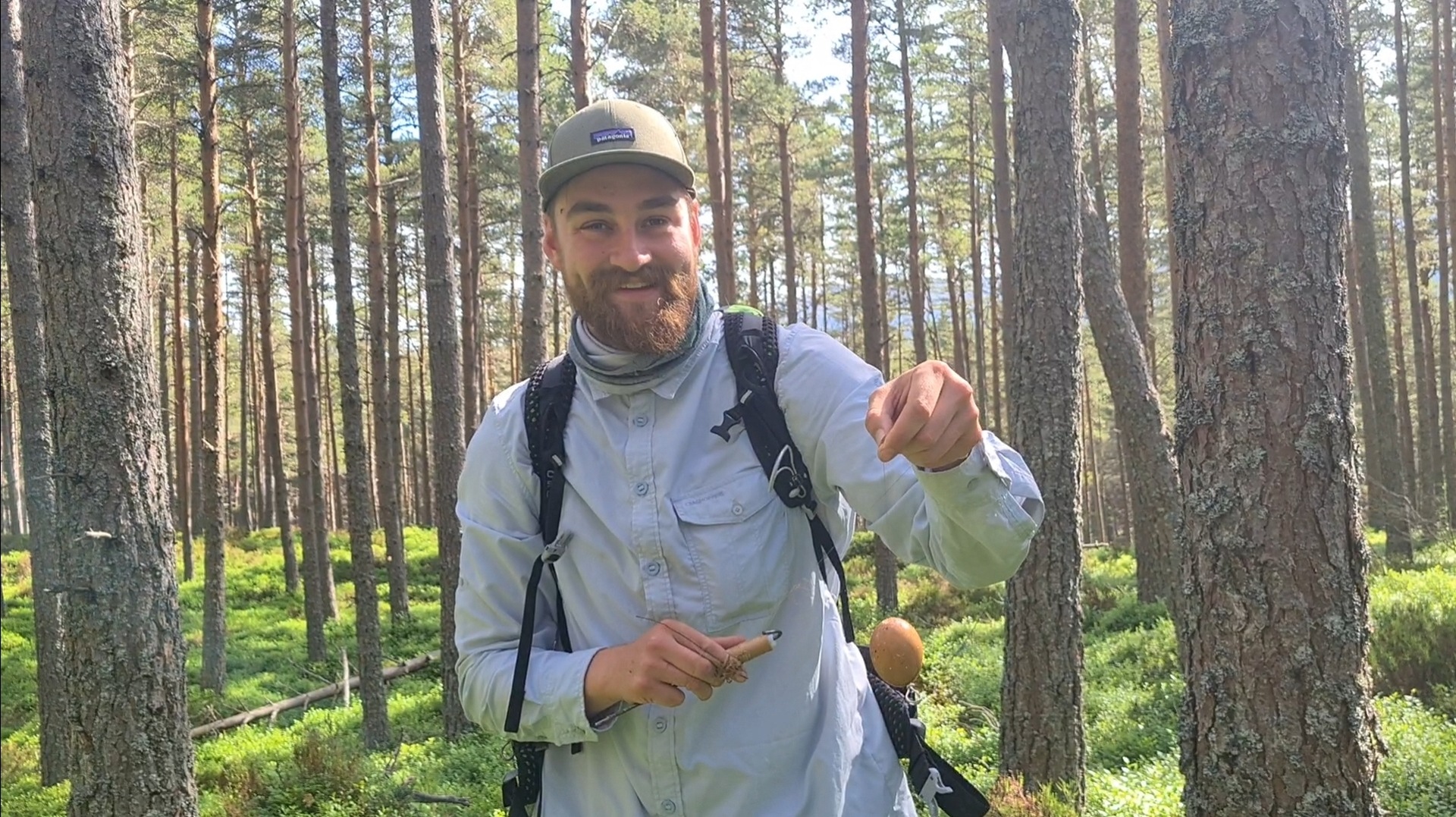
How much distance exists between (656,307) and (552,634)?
657 mm

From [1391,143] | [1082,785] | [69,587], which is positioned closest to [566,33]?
[69,587]

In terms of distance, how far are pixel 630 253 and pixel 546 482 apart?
458 millimetres

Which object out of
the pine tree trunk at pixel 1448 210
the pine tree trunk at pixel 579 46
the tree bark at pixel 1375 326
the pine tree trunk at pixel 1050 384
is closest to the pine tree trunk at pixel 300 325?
Result: the pine tree trunk at pixel 579 46

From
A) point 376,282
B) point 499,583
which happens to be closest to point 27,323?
point 376,282

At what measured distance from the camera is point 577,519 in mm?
1673

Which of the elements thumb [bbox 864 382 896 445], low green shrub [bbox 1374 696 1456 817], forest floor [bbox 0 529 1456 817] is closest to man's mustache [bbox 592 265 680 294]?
thumb [bbox 864 382 896 445]

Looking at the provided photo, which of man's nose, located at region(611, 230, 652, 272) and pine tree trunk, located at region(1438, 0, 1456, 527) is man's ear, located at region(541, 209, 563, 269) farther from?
pine tree trunk, located at region(1438, 0, 1456, 527)

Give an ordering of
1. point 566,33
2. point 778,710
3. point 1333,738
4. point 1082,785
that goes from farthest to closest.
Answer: point 566,33, point 1082,785, point 1333,738, point 778,710

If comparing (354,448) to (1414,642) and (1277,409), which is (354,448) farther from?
(1414,642)

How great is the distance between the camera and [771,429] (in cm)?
161

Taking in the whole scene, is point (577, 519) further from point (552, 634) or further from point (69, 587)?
point (69, 587)

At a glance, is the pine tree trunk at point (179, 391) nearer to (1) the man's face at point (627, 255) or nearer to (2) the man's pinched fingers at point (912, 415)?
(1) the man's face at point (627, 255)

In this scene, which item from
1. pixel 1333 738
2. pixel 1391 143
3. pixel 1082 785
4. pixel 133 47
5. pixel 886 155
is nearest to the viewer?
pixel 1333 738

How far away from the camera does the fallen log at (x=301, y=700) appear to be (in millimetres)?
12055
